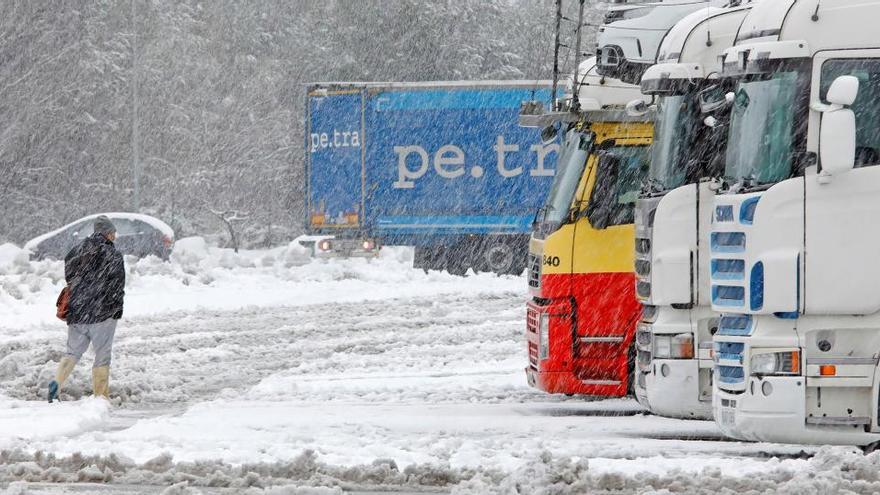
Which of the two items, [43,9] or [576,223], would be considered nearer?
[576,223]

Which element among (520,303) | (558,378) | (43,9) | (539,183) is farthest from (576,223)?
(43,9)

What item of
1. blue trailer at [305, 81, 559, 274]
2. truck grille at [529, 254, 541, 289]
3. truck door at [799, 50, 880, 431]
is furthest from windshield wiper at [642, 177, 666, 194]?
blue trailer at [305, 81, 559, 274]

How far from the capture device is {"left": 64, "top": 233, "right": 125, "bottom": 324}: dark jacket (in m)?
13.8

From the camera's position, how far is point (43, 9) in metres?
52.2

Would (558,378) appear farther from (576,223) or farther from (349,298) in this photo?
(349,298)

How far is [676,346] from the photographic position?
10.8 meters

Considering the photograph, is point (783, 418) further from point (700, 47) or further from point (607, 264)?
point (607, 264)

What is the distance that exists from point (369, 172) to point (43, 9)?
24.5 meters

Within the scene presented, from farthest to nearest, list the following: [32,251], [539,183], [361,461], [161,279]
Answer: [32,251] < [539,183] < [161,279] < [361,461]

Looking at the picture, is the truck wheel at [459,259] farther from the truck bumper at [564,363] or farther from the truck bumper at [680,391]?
the truck bumper at [680,391]

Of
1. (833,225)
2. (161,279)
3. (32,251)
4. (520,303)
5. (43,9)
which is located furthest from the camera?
(43,9)

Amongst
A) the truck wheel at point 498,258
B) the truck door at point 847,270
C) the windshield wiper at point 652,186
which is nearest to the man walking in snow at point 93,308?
the windshield wiper at point 652,186

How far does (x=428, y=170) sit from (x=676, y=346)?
21377 mm

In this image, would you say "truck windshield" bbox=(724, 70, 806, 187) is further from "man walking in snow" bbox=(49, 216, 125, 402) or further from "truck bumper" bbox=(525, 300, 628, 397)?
"man walking in snow" bbox=(49, 216, 125, 402)
